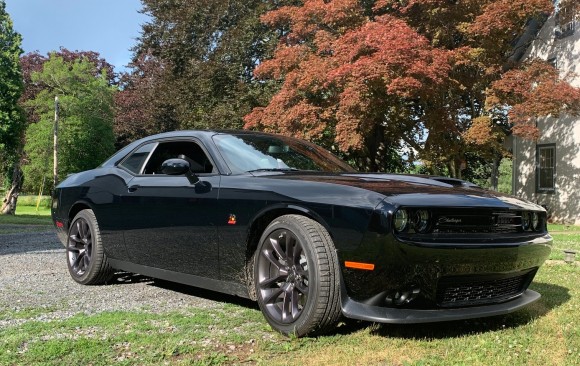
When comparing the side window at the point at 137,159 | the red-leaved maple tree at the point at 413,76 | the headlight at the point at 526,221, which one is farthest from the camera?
the red-leaved maple tree at the point at 413,76

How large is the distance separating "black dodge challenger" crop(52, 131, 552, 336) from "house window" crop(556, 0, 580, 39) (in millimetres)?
15668

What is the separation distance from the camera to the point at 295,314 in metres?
3.46

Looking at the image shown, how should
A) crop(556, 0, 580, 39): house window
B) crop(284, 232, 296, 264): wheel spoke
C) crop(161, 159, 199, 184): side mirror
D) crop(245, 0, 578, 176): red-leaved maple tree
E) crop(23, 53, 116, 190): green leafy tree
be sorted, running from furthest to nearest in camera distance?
crop(23, 53, 116, 190): green leafy tree, crop(556, 0, 580, 39): house window, crop(245, 0, 578, 176): red-leaved maple tree, crop(161, 159, 199, 184): side mirror, crop(284, 232, 296, 264): wheel spoke

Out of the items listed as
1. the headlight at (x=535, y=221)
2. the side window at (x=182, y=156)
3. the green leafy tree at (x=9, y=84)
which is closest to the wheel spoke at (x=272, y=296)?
the side window at (x=182, y=156)

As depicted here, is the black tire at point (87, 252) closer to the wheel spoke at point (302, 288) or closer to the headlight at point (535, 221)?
Answer: the wheel spoke at point (302, 288)

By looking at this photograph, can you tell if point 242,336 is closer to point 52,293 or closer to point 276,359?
point 276,359

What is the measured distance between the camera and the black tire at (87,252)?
527 cm

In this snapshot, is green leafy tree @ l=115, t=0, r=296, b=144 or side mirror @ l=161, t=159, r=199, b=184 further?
green leafy tree @ l=115, t=0, r=296, b=144

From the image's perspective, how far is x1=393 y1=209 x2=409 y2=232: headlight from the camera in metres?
3.16

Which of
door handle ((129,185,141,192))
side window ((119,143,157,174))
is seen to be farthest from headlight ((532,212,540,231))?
side window ((119,143,157,174))

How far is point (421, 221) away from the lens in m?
3.25

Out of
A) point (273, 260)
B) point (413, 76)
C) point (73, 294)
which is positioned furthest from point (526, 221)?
point (413, 76)

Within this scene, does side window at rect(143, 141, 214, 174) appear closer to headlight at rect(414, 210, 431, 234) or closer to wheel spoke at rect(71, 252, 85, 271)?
wheel spoke at rect(71, 252, 85, 271)

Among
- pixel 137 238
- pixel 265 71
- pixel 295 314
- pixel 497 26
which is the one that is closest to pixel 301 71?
pixel 265 71
